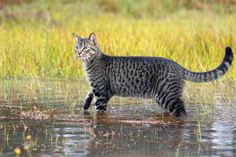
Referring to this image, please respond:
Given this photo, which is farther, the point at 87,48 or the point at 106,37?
the point at 106,37

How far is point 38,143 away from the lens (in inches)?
304

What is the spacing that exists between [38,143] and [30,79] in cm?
533

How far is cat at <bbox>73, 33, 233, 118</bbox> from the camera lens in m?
9.82

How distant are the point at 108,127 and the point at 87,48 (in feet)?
6.67

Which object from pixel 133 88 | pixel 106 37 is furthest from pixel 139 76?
pixel 106 37

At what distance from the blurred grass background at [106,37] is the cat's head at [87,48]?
266 centimetres

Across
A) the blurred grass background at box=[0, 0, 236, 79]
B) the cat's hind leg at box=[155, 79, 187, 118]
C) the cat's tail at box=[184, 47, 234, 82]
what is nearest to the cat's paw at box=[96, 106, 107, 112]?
the cat's hind leg at box=[155, 79, 187, 118]

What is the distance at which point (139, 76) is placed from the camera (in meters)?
10.2

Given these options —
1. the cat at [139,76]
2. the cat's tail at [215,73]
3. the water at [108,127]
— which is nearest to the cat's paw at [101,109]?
the cat at [139,76]

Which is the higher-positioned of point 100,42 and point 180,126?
point 100,42

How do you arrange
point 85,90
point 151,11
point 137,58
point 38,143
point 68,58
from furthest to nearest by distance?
point 151,11 → point 68,58 → point 85,90 → point 137,58 → point 38,143

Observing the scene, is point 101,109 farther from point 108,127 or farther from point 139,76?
point 108,127

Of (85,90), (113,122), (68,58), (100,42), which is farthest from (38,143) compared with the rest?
(100,42)

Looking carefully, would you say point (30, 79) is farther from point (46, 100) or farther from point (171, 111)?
point (171, 111)
